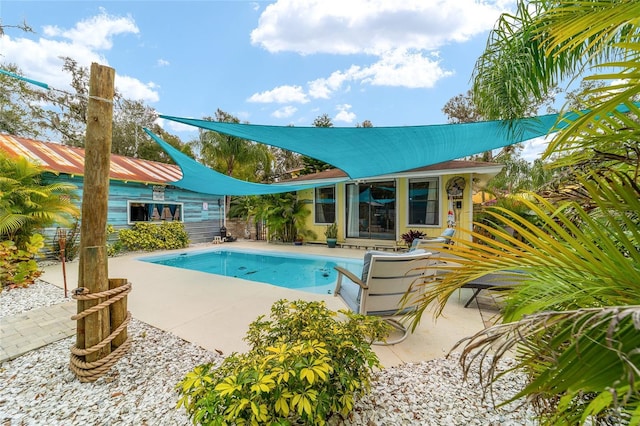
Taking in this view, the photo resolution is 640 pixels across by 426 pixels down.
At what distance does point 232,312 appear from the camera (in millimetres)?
3492

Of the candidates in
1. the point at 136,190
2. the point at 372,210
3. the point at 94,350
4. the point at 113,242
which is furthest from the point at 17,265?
the point at 372,210

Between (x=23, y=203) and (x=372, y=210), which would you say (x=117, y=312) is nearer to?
(x=23, y=203)

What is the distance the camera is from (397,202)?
9.16 metres

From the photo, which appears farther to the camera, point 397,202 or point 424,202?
point 397,202

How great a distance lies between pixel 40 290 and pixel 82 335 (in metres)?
3.62

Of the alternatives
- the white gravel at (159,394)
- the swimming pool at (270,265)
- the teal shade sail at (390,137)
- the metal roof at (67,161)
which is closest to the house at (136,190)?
the metal roof at (67,161)

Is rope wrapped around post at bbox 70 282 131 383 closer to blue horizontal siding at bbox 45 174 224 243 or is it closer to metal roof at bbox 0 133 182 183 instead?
metal roof at bbox 0 133 182 183

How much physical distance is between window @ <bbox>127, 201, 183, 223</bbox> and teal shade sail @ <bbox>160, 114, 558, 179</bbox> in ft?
25.0

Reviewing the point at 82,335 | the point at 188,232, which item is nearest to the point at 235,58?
the point at 188,232

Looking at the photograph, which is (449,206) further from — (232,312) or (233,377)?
(233,377)

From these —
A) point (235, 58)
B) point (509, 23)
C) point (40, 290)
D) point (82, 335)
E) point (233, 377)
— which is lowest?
point (40, 290)

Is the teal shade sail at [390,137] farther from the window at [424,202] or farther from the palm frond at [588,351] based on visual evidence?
the window at [424,202]

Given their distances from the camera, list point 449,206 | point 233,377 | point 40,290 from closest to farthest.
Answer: point 233,377, point 40,290, point 449,206

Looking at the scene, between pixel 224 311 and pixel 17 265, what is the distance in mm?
4372
